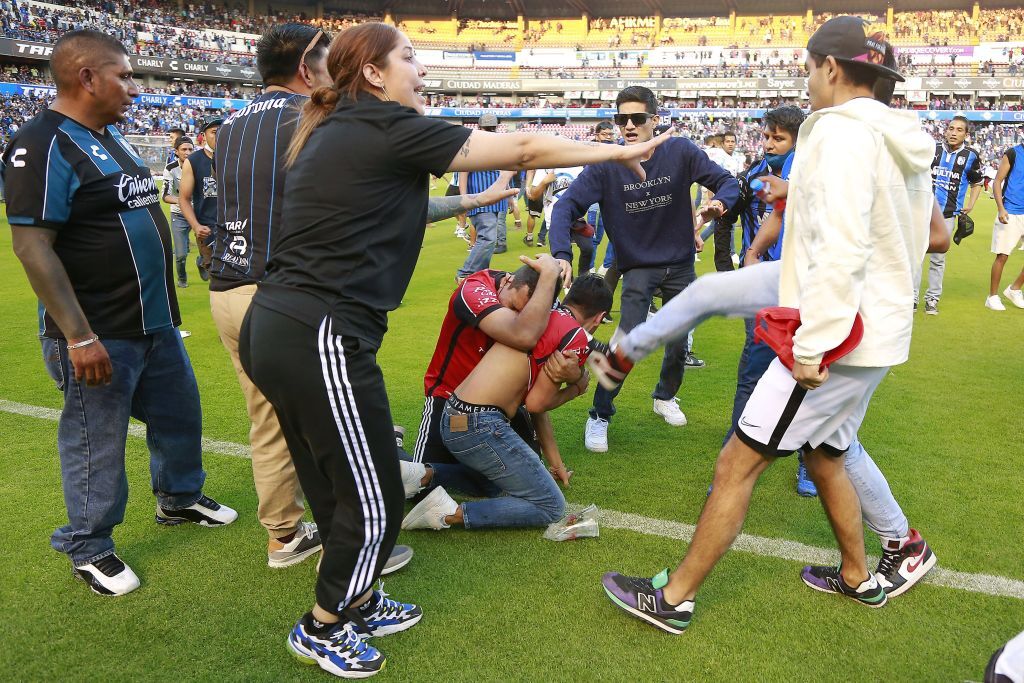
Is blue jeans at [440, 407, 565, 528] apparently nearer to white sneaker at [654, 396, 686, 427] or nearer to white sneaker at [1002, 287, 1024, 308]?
white sneaker at [654, 396, 686, 427]

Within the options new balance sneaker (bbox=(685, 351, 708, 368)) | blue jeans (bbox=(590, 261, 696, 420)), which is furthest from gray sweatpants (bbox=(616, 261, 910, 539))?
new balance sneaker (bbox=(685, 351, 708, 368))

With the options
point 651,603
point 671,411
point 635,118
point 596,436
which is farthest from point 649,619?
point 635,118

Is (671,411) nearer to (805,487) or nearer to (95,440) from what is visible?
(805,487)

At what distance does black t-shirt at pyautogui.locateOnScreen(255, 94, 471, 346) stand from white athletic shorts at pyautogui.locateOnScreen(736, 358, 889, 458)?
1316mm

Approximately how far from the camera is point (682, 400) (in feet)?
18.9

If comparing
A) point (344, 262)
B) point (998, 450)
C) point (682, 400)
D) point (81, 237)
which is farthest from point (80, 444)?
point (998, 450)

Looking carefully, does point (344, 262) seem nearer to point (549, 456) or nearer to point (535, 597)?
point (535, 597)

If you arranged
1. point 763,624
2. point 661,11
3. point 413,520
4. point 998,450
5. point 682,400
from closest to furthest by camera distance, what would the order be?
point 763,624 → point 413,520 → point 998,450 → point 682,400 → point 661,11

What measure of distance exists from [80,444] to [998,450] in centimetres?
496

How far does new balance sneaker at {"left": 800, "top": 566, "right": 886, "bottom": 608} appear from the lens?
2970 mm

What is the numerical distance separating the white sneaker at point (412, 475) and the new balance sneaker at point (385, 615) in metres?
0.78

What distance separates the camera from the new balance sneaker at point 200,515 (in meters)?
3.68

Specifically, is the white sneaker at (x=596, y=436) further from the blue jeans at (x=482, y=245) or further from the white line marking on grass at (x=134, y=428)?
the blue jeans at (x=482, y=245)

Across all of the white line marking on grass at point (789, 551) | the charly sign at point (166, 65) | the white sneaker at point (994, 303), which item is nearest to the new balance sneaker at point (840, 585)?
the white line marking on grass at point (789, 551)
